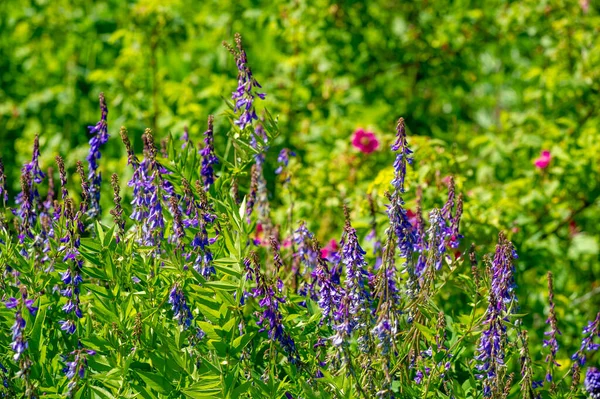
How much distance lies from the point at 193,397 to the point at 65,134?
459 cm

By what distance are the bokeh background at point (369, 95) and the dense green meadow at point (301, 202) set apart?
0.02 m

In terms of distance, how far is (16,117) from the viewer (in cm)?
634

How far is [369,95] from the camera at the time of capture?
5680 mm

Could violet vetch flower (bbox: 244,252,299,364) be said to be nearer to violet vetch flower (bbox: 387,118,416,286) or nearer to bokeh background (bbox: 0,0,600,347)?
violet vetch flower (bbox: 387,118,416,286)

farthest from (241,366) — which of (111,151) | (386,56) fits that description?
(111,151)

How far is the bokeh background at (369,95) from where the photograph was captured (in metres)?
4.56

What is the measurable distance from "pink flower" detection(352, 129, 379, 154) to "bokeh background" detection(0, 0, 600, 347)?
0.06m

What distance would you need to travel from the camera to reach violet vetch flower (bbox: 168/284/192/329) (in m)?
2.34

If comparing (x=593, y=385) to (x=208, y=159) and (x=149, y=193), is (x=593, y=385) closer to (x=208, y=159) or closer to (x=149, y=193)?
(x=208, y=159)

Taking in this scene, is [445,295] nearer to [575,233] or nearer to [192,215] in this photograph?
[192,215]

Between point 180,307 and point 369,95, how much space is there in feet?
11.7

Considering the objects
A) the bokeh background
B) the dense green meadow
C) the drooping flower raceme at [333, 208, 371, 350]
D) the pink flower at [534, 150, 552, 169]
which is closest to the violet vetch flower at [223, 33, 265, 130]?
the dense green meadow

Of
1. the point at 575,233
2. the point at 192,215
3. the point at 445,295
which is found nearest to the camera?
the point at 192,215

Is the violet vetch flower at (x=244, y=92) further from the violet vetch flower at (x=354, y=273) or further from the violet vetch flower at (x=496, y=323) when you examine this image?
the violet vetch flower at (x=496, y=323)
